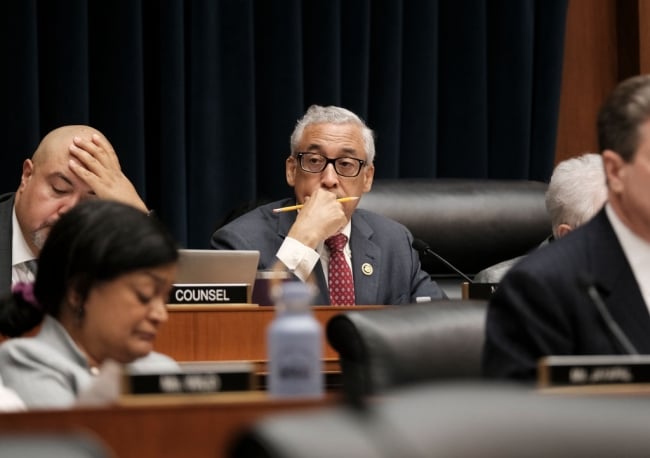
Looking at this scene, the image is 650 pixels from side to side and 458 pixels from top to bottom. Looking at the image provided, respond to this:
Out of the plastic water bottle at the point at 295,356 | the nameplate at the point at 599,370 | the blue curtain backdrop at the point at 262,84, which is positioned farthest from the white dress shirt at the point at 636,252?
the blue curtain backdrop at the point at 262,84

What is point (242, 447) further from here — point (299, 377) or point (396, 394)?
point (299, 377)

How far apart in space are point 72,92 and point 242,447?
4188mm

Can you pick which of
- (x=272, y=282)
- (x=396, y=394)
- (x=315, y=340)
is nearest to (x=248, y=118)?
(x=272, y=282)

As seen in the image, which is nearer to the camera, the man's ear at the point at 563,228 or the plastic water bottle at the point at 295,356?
the plastic water bottle at the point at 295,356

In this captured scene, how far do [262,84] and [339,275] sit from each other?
4.70ft

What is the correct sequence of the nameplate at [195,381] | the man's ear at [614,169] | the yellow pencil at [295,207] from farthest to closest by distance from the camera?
the yellow pencil at [295,207]
the man's ear at [614,169]
the nameplate at [195,381]

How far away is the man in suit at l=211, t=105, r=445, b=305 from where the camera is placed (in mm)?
3750

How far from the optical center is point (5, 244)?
3373mm

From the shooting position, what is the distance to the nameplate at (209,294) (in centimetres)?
298

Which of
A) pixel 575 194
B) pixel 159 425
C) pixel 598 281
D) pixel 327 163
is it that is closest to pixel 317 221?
pixel 327 163

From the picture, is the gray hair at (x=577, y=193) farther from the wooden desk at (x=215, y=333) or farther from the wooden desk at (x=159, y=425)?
the wooden desk at (x=159, y=425)

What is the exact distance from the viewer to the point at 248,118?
4922 millimetres

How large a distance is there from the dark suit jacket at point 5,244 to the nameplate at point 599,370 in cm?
207

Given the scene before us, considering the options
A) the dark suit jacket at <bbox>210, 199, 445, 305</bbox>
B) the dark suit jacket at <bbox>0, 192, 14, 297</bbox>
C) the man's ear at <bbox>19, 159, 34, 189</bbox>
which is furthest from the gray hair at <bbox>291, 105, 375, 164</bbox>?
the dark suit jacket at <bbox>0, 192, 14, 297</bbox>
